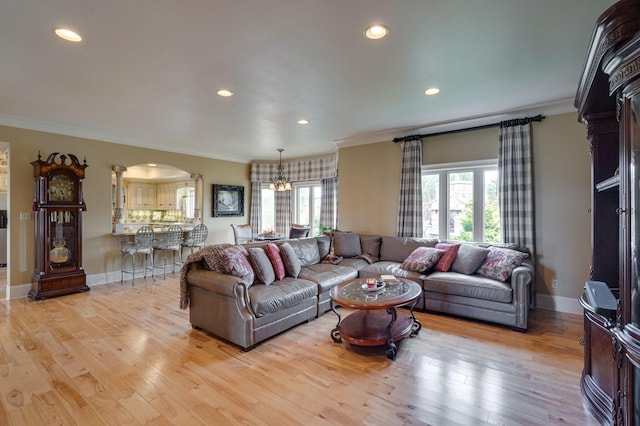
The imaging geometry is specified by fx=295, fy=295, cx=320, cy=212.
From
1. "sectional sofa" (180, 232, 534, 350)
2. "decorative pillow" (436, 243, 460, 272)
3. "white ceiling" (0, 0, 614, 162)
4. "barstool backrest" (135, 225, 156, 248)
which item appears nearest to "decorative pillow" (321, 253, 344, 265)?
"sectional sofa" (180, 232, 534, 350)

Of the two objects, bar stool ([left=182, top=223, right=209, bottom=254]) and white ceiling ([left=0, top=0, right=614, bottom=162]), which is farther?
bar stool ([left=182, top=223, right=209, bottom=254])

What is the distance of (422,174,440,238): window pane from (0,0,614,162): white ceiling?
88cm

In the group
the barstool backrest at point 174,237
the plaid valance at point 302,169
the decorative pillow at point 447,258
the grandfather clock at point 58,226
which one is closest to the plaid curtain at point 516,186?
the decorative pillow at point 447,258

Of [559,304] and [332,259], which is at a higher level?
[332,259]

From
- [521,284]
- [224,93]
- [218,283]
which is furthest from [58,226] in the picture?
[521,284]

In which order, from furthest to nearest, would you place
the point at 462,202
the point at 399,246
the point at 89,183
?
1. the point at 89,183
2. the point at 399,246
3. the point at 462,202

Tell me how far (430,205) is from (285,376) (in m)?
3.74

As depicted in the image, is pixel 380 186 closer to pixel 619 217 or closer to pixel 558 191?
pixel 558 191

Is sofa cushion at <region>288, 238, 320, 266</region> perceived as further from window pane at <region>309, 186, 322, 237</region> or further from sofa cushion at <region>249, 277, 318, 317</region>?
window pane at <region>309, 186, 322, 237</region>

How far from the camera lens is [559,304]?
3982 mm

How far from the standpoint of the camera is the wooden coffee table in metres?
2.76

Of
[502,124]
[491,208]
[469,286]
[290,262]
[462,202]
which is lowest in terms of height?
[469,286]

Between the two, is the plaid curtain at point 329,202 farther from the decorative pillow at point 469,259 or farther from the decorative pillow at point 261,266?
the decorative pillow at point 261,266

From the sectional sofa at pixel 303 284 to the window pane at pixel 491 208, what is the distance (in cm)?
44
